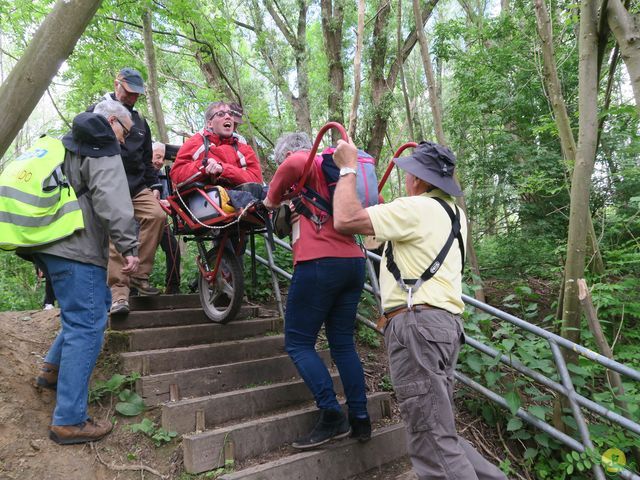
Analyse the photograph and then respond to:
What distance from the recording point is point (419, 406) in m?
1.94

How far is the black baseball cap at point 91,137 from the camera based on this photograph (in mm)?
2756

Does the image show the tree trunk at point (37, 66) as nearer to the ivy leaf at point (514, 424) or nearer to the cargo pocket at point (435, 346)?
the cargo pocket at point (435, 346)

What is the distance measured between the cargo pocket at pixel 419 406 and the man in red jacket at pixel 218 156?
104 inches

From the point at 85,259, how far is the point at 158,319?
1.40 meters

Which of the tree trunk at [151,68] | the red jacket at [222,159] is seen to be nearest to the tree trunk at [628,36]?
the red jacket at [222,159]

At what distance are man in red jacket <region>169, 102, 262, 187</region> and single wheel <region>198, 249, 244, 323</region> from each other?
703 mm

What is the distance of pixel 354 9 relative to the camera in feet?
29.9

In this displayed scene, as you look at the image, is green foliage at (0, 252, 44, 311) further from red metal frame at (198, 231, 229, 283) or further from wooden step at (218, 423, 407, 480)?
wooden step at (218, 423, 407, 480)

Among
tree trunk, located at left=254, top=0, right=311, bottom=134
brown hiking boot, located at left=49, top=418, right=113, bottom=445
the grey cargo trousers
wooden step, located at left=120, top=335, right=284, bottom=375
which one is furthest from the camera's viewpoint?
tree trunk, located at left=254, top=0, right=311, bottom=134

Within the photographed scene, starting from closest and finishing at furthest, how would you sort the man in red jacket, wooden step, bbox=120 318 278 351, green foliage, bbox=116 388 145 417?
1. green foliage, bbox=116 388 145 417
2. wooden step, bbox=120 318 278 351
3. the man in red jacket

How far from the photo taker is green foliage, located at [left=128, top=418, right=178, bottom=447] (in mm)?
2693

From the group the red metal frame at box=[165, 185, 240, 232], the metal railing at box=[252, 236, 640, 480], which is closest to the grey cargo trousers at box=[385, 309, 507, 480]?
the metal railing at box=[252, 236, 640, 480]

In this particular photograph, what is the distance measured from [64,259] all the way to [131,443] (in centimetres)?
120

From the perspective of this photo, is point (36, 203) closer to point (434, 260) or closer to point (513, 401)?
point (434, 260)
